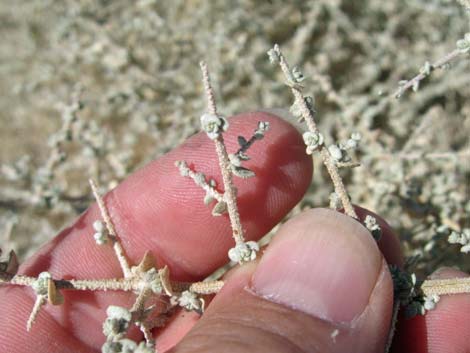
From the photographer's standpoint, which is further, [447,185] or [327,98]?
[327,98]

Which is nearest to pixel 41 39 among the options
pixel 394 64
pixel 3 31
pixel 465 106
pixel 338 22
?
pixel 3 31

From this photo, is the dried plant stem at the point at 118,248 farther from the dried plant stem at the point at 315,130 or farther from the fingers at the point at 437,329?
the fingers at the point at 437,329

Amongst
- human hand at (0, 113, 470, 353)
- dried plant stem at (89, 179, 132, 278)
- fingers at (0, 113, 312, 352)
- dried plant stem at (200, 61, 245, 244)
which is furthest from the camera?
fingers at (0, 113, 312, 352)

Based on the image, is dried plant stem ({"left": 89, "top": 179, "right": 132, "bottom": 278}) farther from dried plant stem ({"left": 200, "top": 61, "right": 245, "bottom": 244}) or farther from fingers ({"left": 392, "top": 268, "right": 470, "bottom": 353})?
fingers ({"left": 392, "top": 268, "right": 470, "bottom": 353})

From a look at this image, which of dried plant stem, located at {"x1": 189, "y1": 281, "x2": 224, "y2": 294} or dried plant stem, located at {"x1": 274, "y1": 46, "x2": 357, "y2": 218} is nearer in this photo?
dried plant stem, located at {"x1": 274, "y1": 46, "x2": 357, "y2": 218}

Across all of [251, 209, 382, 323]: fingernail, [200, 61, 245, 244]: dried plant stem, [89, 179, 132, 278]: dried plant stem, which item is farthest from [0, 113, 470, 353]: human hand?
[89, 179, 132, 278]: dried plant stem

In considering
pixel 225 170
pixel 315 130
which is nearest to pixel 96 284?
pixel 225 170

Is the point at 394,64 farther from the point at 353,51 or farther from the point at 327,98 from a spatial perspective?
the point at 327,98
